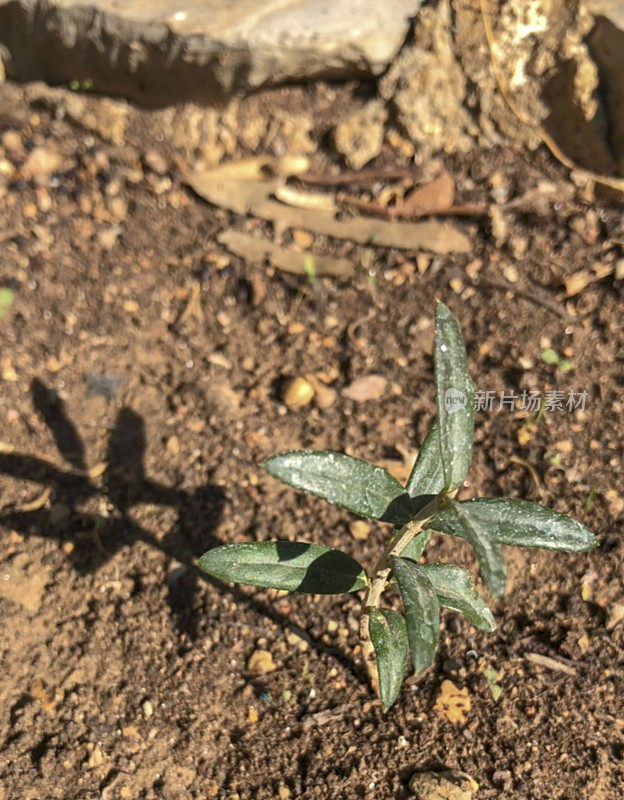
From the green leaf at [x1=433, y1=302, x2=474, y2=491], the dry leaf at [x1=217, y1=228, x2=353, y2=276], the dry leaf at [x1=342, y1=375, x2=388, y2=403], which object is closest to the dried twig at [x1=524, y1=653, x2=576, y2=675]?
the green leaf at [x1=433, y1=302, x2=474, y2=491]

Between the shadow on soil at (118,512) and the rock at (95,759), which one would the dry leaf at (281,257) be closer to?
the shadow on soil at (118,512)

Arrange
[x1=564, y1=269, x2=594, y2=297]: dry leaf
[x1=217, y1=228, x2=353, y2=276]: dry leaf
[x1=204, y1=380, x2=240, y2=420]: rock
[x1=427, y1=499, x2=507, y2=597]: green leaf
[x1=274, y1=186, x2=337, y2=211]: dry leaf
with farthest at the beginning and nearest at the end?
[x1=274, y1=186, x2=337, y2=211]: dry leaf → [x1=217, y1=228, x2=353, y2=276]: dry leaf → [x1=564, y1=269, x2=594, y2=297]: dry leaf → [x1=204, y1=380, x2=240, y2=420]: rock → [x1=427, y1=499, x2=507, y2=597]: green leaf

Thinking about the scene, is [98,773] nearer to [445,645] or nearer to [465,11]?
[445,645]

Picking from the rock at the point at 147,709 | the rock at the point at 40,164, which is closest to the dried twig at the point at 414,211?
the rock at the point at 40,164

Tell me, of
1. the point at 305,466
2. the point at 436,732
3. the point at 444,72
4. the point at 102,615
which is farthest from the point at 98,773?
the point at 444,72

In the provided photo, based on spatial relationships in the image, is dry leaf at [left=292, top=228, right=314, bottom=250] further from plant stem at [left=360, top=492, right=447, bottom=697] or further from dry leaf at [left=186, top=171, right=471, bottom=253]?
plant stem at [left=360, top=492, right=447, bottom=697]
